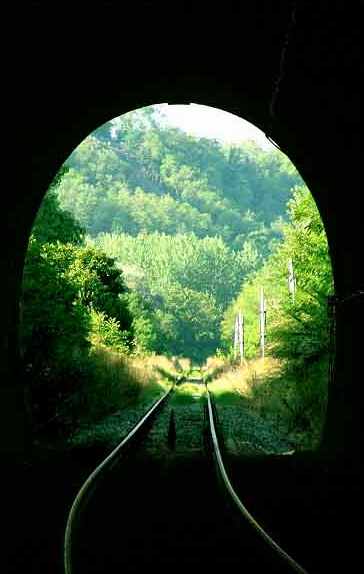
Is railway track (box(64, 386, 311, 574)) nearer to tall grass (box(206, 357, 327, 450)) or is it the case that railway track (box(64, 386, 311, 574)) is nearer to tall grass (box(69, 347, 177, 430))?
tall grass (box(206, 357, 327, 450))

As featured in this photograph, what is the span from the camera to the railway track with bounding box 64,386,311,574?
4.99 m

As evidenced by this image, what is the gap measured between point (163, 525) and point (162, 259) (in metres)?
116

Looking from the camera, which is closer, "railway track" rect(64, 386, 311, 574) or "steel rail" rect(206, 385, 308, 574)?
"steel rail" rect(206, 385, 308, 574)

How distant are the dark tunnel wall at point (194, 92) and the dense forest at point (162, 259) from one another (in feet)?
13.3

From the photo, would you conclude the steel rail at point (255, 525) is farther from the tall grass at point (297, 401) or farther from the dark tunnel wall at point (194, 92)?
the tall grass at point (297, 401)

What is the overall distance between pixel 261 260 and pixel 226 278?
47.3 feet

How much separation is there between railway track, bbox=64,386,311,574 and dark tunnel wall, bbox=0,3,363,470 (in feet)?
5.33

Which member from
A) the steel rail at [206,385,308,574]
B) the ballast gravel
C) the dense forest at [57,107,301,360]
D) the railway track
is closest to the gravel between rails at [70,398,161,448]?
the ballast gravel

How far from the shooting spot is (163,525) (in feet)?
20.0

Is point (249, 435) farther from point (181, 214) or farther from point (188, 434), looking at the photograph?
point (181, 214)

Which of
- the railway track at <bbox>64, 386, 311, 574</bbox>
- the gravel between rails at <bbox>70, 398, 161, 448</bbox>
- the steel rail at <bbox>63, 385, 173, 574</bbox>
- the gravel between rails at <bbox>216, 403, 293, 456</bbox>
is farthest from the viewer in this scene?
the gravel between rails at <bbox>70, 398, 161, 448</bbox>

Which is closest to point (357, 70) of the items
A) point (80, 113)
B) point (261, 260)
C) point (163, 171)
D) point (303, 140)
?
point (303, 140)

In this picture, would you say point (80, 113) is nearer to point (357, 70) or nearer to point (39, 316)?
point (357, 70)

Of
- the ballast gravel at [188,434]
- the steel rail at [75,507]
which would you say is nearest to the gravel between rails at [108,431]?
the ballast gravel at [188,434]
